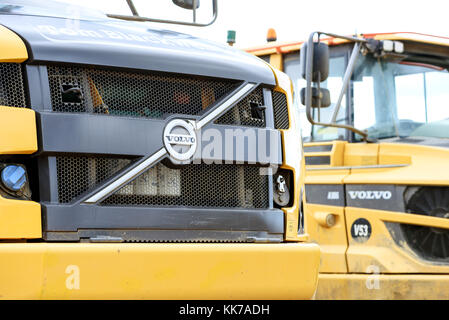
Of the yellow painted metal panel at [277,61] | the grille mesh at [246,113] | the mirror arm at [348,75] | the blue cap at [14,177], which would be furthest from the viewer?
the yellow painted metal panel at [277,61]

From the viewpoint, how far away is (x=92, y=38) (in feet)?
11.7

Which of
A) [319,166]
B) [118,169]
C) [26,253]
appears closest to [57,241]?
[26,253]

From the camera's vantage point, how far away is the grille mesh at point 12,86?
3.28 metres

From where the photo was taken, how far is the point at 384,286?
602 cm

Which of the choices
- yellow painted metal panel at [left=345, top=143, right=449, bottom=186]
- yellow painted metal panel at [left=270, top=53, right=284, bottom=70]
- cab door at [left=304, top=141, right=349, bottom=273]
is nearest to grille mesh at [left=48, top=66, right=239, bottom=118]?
yellow painted metal panel at [left=345, top=143, right=449, bottom=186]

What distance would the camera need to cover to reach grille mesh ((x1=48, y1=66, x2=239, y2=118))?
343 cm

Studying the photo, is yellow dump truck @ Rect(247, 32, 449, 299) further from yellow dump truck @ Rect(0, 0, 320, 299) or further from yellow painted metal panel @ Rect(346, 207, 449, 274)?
yellow dump truck @ Rect(0, 0, 320, 299)

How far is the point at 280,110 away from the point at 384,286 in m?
2.40

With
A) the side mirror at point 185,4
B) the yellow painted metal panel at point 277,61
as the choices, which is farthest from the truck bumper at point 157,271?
the yellow painted metal panel at point 277,61

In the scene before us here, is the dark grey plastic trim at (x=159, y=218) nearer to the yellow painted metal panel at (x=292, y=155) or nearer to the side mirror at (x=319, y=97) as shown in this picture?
the yellow painted metal panel at (x=292, y=155)

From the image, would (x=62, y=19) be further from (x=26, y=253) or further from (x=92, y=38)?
(x=26, y=253)

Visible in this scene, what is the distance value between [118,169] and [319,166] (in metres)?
3.39

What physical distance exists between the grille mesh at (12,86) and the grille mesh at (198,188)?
59cm

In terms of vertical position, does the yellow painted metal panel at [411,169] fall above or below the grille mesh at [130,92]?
below
